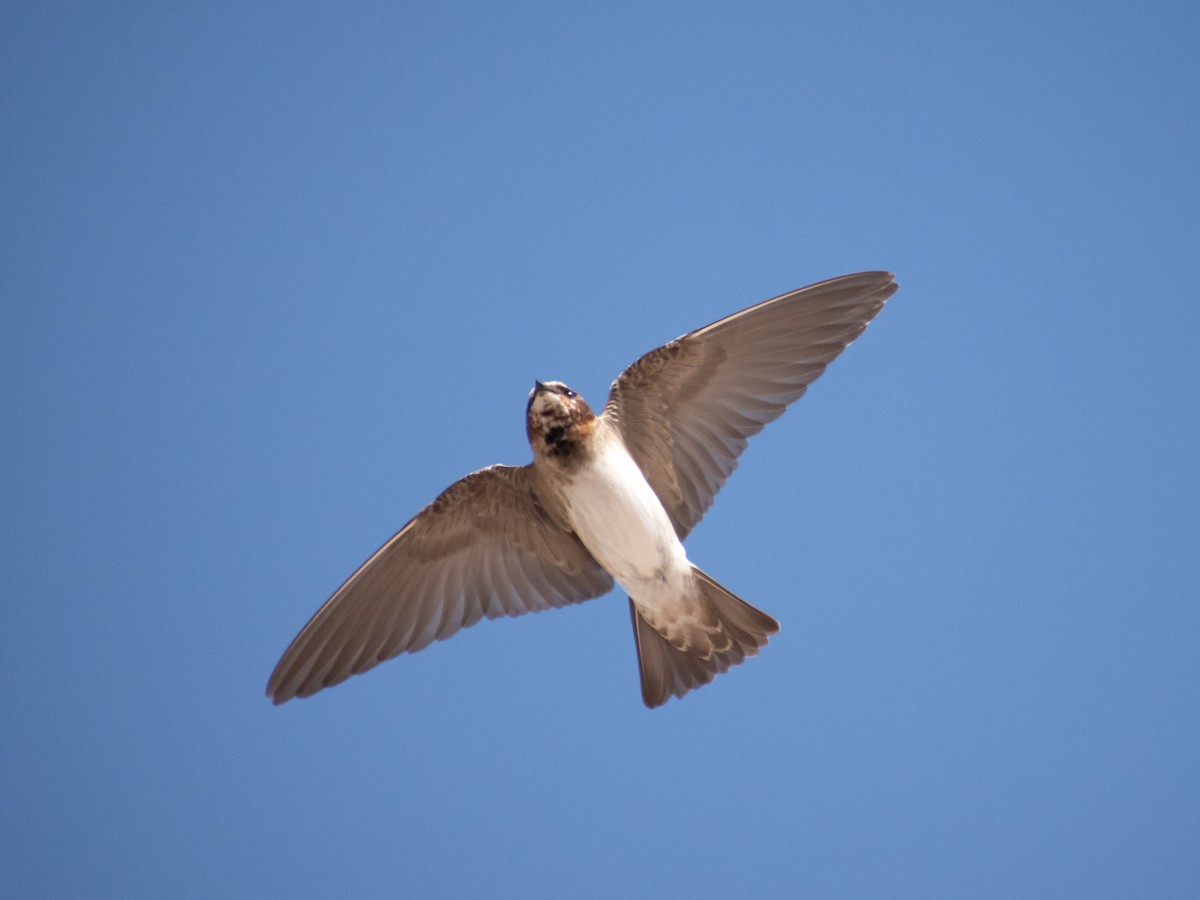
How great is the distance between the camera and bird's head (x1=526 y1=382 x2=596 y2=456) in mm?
3646

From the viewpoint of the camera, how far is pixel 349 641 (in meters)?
3.99

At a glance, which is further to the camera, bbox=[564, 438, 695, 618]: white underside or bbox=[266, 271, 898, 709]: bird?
bbox=[266, 271, 898, 709]: bird

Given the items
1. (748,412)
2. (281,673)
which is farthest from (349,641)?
(748,412)

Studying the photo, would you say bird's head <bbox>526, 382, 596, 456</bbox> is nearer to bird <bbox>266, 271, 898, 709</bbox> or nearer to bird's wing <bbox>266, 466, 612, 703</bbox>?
bird <bbox>266, 271, 898, 709</bbox>

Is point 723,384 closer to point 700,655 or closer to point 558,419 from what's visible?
point 558,419

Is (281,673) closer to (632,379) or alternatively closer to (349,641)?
(349,641)

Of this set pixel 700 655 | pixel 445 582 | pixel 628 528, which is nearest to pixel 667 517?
pixel 628 528

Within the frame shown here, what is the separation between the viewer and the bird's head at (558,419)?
3.65m

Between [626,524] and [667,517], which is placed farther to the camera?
[667,517]

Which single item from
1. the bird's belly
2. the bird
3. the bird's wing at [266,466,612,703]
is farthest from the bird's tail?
the bird's wing at [266,466,612,703]

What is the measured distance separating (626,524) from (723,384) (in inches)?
26.5

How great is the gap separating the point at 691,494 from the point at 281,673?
4.78 ft

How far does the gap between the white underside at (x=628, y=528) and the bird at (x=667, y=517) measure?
1 centimetres

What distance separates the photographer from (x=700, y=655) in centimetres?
380
